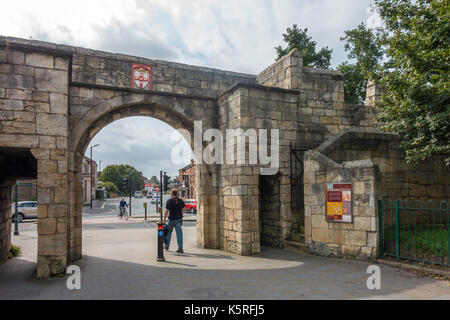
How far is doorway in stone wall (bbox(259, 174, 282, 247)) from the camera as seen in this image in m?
9.09

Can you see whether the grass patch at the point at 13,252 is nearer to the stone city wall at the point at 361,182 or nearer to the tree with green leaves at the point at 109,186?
the stone city wall at the point at 361,182

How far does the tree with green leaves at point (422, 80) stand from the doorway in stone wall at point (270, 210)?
3418mm

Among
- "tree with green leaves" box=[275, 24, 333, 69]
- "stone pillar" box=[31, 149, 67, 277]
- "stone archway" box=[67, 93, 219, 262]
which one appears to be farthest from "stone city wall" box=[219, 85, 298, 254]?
"tree with green leaves" box=[275, 24, 333, 69]

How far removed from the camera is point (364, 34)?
16.9m

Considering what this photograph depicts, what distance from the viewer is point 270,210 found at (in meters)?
9.41

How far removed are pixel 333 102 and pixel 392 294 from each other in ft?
22.1

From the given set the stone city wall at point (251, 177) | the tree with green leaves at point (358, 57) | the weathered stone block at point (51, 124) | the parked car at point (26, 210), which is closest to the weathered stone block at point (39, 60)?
the weathered stone block at point (51, 124)

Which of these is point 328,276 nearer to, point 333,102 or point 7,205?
point 333,102

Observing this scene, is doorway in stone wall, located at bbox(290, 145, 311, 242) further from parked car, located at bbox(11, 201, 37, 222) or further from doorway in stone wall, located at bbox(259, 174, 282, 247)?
parked car, located at bbox(11, 201, 37, 222)

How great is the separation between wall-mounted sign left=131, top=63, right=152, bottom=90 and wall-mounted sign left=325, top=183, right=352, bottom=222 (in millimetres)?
5338

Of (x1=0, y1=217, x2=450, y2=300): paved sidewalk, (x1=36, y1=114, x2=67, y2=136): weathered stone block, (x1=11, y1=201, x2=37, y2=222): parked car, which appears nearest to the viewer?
(x1=0, y1=217, x2=450, y2=300): paved sidewalk

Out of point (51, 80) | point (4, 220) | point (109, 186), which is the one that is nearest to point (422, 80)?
point (51, 80)

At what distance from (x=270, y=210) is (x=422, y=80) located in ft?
16.2

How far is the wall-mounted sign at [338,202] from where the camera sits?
23.3ft
